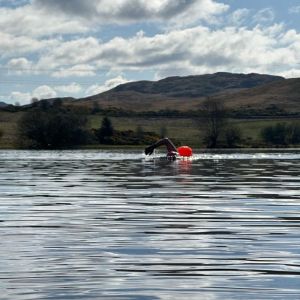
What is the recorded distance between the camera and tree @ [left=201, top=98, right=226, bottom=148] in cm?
14612

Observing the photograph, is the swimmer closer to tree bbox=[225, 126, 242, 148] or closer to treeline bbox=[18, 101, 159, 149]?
treeline bbox=[18, 101, 159, 149]

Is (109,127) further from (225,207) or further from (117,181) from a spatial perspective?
(225,207)

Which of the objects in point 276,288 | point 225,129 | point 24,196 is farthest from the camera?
point 225,129

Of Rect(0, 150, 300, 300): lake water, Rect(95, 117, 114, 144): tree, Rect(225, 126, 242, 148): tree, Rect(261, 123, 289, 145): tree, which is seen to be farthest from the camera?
Rect(261, 123, 289, 145): tree

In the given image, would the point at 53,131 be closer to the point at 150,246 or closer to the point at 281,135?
the point at 281,135

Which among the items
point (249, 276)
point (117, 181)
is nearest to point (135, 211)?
point (249, 276)

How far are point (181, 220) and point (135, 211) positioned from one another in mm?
2443

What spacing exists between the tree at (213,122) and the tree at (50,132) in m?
24.3

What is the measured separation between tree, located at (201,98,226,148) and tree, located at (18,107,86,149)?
24322mm

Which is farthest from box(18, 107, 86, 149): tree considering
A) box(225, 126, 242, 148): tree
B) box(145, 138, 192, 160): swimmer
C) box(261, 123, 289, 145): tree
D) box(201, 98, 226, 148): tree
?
box(145, 138, 192, 160): swimmer

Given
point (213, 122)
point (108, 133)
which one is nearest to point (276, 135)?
point (213, 122)

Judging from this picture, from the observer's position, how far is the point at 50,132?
140 m

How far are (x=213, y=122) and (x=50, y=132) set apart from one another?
32.7 meters

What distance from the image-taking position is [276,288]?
967cm
